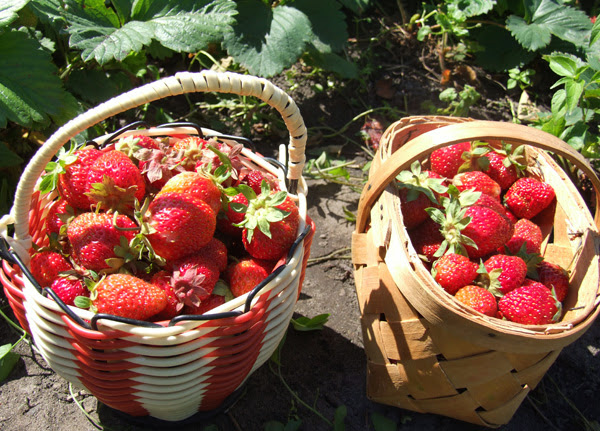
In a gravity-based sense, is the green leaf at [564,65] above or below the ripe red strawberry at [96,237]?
above

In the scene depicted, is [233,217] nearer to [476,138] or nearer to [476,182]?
[476,138]

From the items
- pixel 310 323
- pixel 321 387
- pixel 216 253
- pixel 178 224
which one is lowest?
pixel 321 387

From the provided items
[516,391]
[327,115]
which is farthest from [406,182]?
[327,115]

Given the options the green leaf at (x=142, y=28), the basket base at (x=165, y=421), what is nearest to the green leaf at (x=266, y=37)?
the green leaf at (x=142, y=28)

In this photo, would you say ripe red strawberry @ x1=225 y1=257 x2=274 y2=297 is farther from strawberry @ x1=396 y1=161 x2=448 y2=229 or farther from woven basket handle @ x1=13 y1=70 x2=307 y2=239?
strawberry @ x1=396 y1=161 x2=448 y2=229

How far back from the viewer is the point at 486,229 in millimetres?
1355

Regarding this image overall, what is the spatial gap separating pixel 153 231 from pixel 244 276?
0.22 meters

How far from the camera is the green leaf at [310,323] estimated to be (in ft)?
5.08

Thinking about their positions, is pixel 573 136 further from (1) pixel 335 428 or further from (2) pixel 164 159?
(2) pixel 164 159

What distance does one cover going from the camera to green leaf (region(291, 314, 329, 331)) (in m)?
1.55

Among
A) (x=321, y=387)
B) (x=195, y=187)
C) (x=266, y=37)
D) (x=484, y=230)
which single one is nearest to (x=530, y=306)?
(x=484, y=230)

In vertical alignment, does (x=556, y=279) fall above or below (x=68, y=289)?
below

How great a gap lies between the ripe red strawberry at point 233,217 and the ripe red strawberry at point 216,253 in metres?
0.07

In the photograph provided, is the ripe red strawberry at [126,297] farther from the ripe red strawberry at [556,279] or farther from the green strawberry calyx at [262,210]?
the ripe red strawberry at [556,279]
